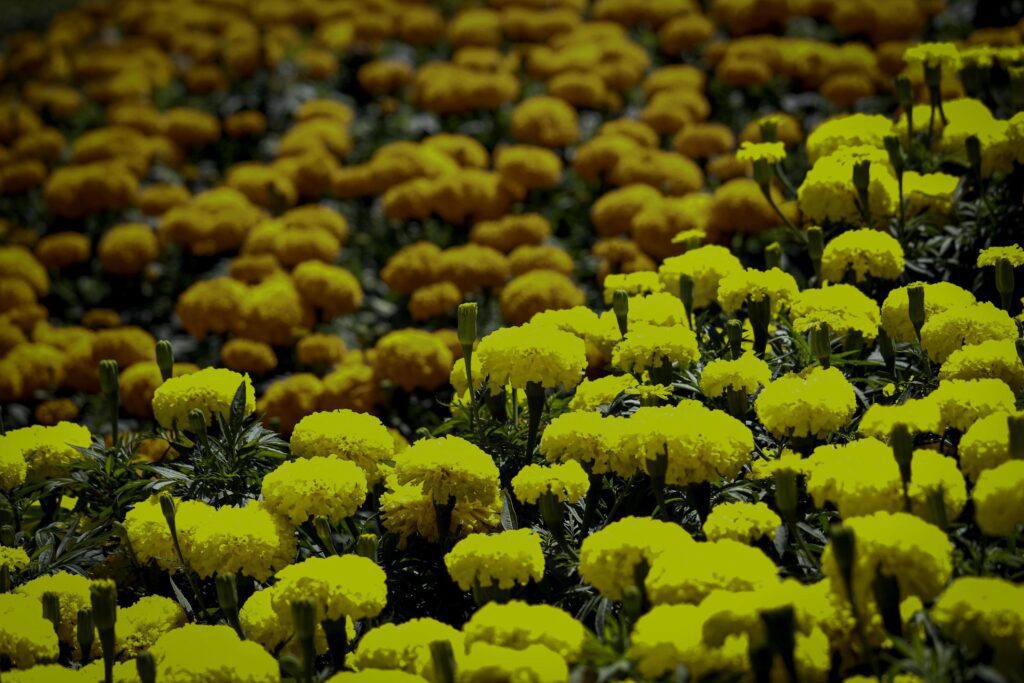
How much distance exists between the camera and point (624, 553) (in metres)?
2.31

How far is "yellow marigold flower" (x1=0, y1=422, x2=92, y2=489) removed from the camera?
3.12 m

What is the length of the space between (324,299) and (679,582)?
3.01 meters

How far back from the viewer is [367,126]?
6.63 metres

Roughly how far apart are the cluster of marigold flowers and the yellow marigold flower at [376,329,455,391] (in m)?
0.01

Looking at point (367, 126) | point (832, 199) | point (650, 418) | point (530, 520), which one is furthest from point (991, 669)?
point (367, 126)

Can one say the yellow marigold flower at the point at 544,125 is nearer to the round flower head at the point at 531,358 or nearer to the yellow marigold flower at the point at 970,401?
the round flower head at the point at 531,358

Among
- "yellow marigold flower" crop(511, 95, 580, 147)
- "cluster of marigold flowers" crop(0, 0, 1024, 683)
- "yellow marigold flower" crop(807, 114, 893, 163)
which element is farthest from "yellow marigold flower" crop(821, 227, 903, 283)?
"yellow marigold flower" crop(511, 95, 580, 147)

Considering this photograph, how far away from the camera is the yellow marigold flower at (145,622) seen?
2.71 m

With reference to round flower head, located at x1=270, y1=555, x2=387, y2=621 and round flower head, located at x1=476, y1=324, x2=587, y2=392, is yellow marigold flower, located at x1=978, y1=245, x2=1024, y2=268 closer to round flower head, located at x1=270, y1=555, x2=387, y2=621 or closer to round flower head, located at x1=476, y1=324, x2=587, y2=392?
round flower head, located at x1=476, y1=324, x2=587, y2=392

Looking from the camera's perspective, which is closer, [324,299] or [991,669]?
[991,669]

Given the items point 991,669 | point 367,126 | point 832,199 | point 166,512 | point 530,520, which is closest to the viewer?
point 991,669

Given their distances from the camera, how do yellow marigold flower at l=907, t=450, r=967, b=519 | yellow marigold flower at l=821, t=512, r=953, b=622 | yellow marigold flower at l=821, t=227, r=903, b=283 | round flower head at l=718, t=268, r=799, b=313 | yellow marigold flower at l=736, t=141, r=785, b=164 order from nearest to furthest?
yellow marigold flower at l=821, t=512, r=953, b=622 < yellow marigold flower at l=907, t=450, r=967, b=519 < round flower head at l=718, t=268, r=799, b=313 < yellow marigold flower at l=821, t=227, r=903, b=283 < yellow marigold flower at l=736, t=141, r=785, b=164

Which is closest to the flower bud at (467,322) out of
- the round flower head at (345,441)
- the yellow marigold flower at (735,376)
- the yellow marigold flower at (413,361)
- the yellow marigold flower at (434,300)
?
the round flower head at (345,441)

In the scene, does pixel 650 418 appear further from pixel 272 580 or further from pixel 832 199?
pixel 832 199
